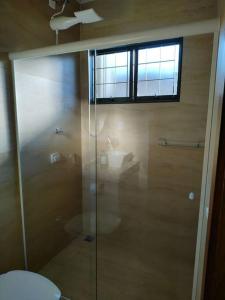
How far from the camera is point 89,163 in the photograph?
7.70ft

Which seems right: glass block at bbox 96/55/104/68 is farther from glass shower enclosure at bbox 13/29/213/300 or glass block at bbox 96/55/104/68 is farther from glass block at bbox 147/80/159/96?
glass block at bbox 147/80/159/96

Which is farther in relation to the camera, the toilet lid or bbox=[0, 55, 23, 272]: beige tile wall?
bbox=[0, 55, 23, 272]: beige tile wall

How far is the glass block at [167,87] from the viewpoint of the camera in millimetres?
1978

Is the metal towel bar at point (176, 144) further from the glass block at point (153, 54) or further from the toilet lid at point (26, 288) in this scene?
the toilet lid at point (26, 288)

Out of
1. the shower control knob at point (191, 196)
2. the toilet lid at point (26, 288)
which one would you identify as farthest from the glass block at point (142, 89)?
the toilet lid at point (26, 288)

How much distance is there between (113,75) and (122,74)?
0.11 m

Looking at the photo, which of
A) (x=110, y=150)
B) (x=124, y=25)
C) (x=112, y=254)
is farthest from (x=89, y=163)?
(x=124, y=25)

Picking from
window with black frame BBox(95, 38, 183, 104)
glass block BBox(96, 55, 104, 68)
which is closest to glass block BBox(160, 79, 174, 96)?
window with black frame BBox(95, 38, 183, 104)

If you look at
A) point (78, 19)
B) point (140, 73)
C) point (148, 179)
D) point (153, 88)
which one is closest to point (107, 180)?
point (148, 179)

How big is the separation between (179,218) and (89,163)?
114cm

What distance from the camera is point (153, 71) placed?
208 cm

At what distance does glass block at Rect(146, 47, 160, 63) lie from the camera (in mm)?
2010

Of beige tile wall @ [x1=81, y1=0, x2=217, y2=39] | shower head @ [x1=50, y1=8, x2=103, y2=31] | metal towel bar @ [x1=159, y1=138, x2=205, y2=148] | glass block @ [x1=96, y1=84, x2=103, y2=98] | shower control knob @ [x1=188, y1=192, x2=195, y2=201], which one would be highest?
beige tile wall @ [x1=81, y1=0, x2=217, y2=39]

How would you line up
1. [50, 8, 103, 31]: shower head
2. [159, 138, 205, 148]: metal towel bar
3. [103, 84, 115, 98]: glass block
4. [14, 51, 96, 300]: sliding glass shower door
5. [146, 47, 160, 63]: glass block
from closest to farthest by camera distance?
[50, 8, 103, 31]: shower head → [14, 51, 96, 300]: sliding glass shower door → [159, 138, 205, 148]: metal towel bar → [146, 47, 160, 63]: glass block → [103, 84, 115, 98]: glass block
